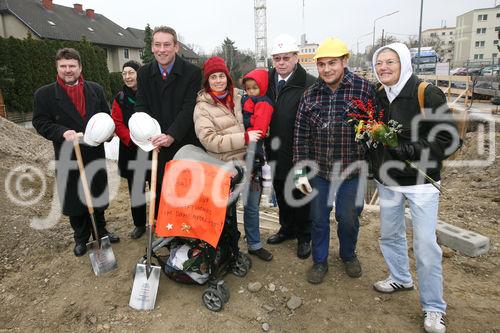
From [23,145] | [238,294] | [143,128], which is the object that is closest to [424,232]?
[238,294]

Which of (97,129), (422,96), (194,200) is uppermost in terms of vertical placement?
(422,96)

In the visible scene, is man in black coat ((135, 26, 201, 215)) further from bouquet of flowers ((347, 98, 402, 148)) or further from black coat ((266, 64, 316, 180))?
bouquet of flowers ((347, 98, 402, 148))

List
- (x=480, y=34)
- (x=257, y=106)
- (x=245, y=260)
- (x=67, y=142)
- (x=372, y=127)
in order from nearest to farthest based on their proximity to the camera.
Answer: (x=372, y=127), (x=257, y=106), (x=245, y=260), (x=67, y=142), (x=480, y=34)

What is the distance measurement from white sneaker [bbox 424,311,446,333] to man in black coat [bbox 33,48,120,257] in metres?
3.33

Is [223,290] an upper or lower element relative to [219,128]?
lower

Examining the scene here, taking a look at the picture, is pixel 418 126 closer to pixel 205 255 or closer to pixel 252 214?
pixel 252 214

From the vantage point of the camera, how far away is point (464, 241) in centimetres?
399

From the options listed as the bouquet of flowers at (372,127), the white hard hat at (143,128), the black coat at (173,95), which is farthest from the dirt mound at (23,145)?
the bouquet of flowers at (372,127)

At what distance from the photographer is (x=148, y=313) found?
302 centimetres

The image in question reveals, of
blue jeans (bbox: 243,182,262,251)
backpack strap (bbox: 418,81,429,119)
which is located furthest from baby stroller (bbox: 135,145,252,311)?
backpack strap (bbox: 418,81,429,119)

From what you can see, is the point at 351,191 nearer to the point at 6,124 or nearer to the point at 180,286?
the point at 180,286

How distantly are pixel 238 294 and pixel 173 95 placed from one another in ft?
6.40

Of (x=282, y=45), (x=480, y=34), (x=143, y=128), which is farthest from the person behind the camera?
(x=480, y=34)

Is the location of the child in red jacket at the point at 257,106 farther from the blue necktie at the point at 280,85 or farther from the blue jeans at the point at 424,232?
the blue jeans at the point at 424,232
